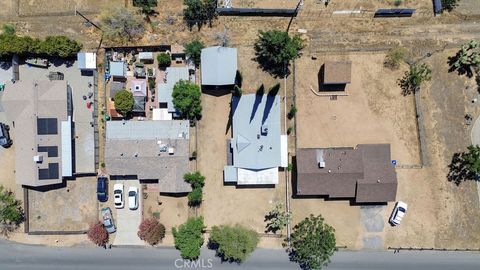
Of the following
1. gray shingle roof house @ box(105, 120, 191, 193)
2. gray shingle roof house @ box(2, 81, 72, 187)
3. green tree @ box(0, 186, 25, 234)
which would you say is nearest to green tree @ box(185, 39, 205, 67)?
gray shingle roof house @ box(105, 120, 191, 193)

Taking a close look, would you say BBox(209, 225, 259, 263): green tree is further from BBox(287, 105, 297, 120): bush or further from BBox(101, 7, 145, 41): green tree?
BBox(101, 7, 145, 41): green tree

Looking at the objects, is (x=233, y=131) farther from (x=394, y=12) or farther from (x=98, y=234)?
(x=394, y=12)

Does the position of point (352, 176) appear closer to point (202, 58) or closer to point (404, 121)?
point (404, 121)

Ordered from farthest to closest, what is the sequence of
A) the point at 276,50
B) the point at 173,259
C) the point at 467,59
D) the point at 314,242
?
the point at 173,259 → the point at 467,59 → the point at 276,50 → the point at 314,242

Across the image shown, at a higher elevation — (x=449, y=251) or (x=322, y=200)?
(x=322, y=200)

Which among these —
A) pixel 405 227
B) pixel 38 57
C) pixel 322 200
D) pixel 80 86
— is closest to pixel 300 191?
pixel 322 200

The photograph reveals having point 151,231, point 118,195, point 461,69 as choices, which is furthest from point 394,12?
point 118,195
